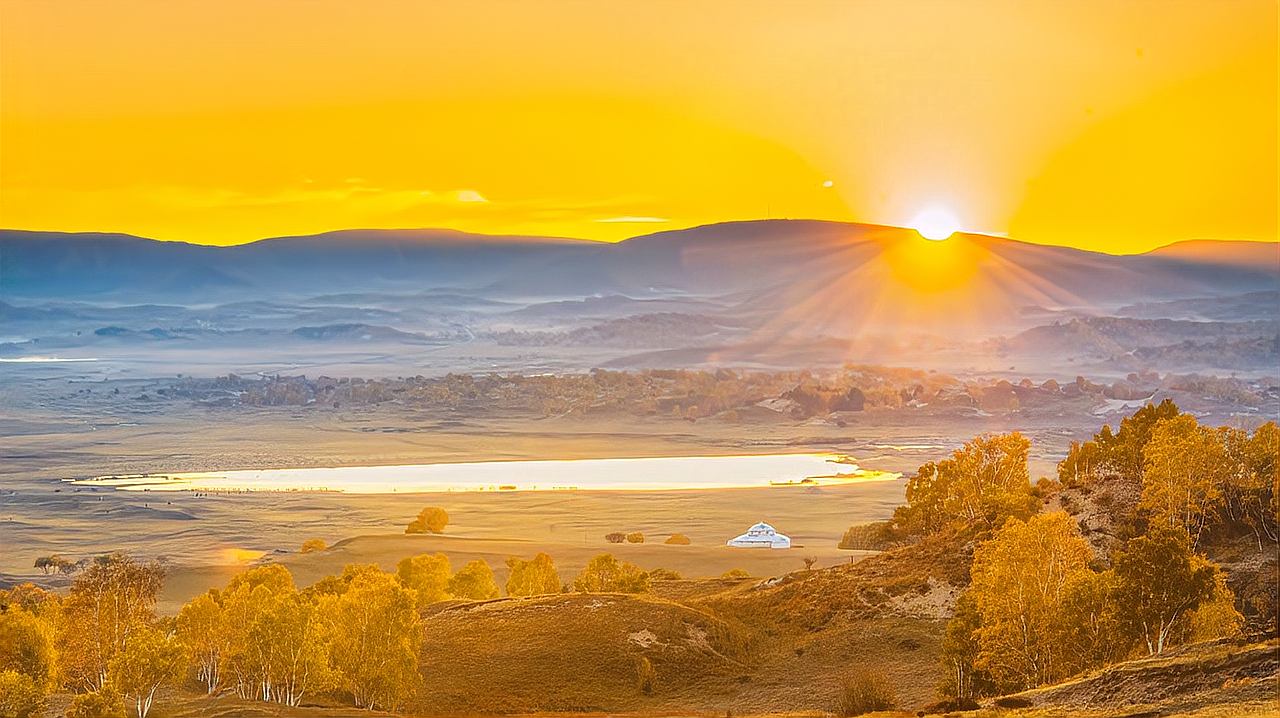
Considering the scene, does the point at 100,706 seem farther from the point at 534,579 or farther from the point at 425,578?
the point at 534,579

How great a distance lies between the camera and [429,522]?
4026 inches

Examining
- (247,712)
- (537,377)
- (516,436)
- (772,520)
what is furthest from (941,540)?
(537,377)

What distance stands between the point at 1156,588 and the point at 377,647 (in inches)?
802

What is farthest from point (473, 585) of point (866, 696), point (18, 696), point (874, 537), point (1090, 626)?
point (1090, 626)

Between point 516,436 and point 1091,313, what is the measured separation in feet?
304

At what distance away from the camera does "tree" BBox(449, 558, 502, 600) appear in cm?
6094

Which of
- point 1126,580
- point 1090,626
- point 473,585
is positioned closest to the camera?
point 1126,580

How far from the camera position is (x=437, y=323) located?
196 m

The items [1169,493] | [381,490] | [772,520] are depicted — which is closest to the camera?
[1169,493]

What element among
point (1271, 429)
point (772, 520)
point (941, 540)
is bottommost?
point (772, 520)

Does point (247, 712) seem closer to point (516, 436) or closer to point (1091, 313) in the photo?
point (516, 436)

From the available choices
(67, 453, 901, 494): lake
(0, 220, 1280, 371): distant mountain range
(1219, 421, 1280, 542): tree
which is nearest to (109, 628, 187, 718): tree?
(1219, 421, 1280, 542): tree

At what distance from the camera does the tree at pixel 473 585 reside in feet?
200

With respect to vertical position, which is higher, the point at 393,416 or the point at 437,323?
the point at 437,323
